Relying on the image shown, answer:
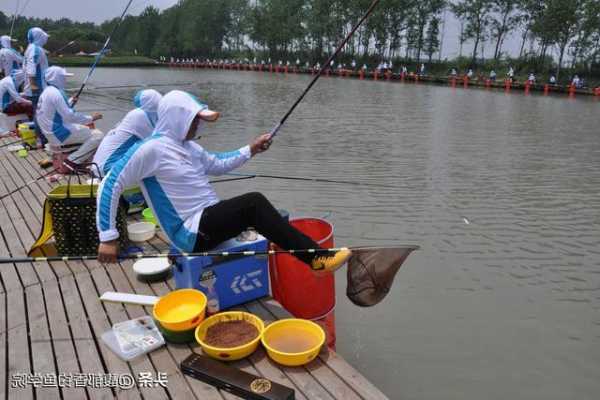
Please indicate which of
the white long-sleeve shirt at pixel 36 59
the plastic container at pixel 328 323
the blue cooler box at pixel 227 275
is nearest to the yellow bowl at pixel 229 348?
the blue cooler box at pixel 227 275

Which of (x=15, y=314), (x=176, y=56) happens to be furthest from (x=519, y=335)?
(x=176, y=56)

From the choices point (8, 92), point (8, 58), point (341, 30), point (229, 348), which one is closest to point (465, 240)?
point (229, 348)

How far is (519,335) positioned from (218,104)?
1905 cm

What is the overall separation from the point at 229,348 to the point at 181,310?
0.58 m

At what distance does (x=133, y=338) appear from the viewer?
3.01 meters

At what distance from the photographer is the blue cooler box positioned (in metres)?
3.26

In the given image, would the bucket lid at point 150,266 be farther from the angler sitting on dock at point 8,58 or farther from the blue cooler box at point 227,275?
the angler sitting on dock at point 8,58

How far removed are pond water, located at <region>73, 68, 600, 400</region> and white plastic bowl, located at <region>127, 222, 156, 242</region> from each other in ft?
6.69

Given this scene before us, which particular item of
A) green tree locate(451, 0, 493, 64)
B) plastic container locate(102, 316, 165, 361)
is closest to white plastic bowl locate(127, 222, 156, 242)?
plastic container locate(102, 316, 165, 361)

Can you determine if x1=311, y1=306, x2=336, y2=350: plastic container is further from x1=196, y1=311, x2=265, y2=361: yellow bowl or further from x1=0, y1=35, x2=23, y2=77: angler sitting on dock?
x1=0, y1=35, x2=23, y2=77: angler sitting on dock

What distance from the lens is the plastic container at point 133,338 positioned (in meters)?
2.89

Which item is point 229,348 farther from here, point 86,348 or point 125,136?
point 125,136

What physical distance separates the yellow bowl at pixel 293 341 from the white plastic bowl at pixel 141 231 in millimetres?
2200

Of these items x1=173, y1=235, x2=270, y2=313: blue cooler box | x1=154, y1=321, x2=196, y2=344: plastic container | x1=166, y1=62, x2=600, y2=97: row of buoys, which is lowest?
x1=154, y1=321, x2=196, y2=344: plastic container
